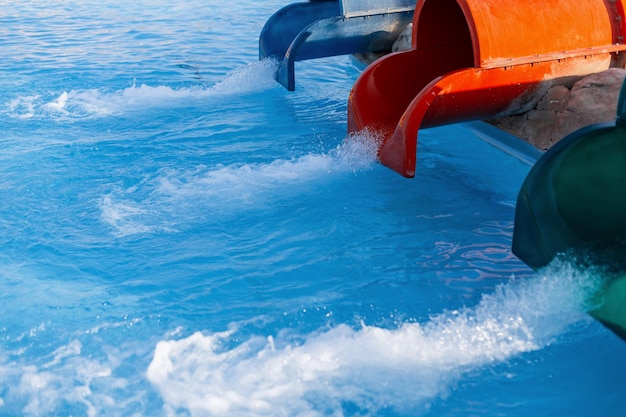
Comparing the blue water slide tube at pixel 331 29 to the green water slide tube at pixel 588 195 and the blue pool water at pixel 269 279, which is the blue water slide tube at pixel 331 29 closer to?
the blue pool water at pixel 269 279

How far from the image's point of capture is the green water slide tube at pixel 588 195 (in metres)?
2.44

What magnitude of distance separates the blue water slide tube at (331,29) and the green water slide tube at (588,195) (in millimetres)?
3572

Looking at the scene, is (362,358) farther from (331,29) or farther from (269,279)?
(331,29)

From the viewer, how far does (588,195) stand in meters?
2.49

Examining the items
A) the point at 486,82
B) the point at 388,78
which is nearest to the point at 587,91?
the point at 486,82

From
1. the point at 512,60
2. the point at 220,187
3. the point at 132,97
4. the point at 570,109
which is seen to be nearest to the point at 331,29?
the point at 132,97

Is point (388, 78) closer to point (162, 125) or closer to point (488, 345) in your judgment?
point (162, 125)

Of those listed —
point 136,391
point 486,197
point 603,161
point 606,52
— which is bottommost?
point 136,391

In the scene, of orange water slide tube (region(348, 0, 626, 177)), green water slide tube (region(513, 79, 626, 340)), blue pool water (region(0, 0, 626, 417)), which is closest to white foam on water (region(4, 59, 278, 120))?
blue pool water (region(0, 0, 626, 417))

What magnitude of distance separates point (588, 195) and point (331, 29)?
3.76 metres

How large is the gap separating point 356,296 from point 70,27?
823cm

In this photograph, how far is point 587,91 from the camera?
3836 millimetres

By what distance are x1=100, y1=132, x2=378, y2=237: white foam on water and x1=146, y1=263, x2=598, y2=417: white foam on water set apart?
119cm

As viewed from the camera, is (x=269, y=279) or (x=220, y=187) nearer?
(x=269, y=279)
